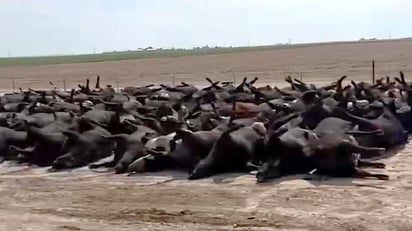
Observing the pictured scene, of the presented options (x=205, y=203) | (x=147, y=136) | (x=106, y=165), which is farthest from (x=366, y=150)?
(x=106, y=165)

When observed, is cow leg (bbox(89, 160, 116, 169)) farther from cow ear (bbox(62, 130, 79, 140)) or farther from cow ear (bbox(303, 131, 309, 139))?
cow ear (bbox(303, 131, 309, 139))

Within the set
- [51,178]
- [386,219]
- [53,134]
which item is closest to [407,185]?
[386,219]

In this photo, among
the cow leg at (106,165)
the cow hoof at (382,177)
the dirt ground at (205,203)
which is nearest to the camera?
the dirt ground at (205,203)

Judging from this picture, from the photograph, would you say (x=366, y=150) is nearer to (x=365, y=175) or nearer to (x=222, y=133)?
(x=365, y=175)

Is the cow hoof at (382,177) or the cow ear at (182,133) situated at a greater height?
the cow ear at (182,133)

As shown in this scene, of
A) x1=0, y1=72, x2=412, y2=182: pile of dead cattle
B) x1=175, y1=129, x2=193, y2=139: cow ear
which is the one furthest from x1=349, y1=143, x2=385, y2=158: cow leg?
x1=175, y1=129, x2=193, y2=139: cow ear

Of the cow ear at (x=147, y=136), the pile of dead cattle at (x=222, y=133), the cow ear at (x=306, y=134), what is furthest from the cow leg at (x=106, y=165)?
the cow ear at (x=306, y=134)

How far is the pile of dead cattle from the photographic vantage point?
1052 cm

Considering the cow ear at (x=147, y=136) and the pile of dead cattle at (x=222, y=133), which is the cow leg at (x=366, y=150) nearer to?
the pile of dead cattle at (x=222, y=133)

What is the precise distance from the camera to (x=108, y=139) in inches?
505

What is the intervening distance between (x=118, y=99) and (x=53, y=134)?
13.9 feet

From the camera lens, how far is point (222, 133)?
11258 mm

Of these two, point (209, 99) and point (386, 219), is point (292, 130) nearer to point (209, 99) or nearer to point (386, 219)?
point (386, 219)

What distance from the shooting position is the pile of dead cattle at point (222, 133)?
10.5 meters
